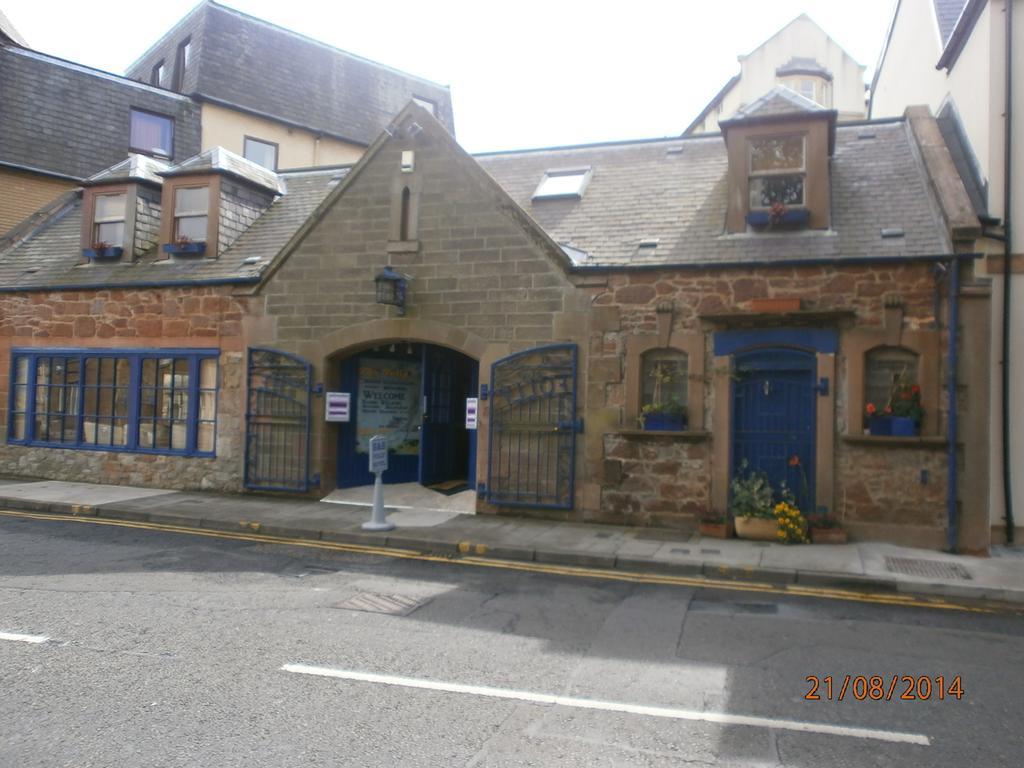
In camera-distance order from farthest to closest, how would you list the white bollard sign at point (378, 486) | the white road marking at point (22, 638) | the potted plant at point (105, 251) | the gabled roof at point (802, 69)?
the gabled roof at point (802, 69)
the potted plant at point (105, 251)
the white bollard sign at point (378, 486)
the white road marking at point (22, 638)

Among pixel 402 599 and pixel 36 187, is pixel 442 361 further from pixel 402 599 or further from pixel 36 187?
pixel 36 187

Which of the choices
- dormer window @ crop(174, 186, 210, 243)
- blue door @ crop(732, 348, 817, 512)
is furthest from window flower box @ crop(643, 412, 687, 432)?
dormer window @ crop(174, 186, 210, 243)

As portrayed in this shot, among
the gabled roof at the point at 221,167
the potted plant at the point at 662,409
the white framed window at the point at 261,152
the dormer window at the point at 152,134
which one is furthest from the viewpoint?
the white framed window at the point at 261,152

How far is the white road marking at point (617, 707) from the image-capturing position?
4660mm

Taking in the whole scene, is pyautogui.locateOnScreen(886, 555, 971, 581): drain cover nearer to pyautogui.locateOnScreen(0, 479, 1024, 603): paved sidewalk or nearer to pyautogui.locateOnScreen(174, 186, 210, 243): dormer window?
pyautogui.locateOnScreen(0, 479, 1024, 603): paved sidewalk

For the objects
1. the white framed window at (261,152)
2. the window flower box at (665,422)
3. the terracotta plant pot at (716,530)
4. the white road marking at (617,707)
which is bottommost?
the white road marking at (617,707)

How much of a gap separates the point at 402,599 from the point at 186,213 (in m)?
11.0

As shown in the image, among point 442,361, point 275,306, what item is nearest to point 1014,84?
point 442,361

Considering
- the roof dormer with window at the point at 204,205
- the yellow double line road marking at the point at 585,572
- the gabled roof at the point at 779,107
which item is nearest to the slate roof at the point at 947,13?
the gabled roof at the point at 779,107

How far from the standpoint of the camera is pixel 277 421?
13.7 m

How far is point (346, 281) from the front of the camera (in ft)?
44.2

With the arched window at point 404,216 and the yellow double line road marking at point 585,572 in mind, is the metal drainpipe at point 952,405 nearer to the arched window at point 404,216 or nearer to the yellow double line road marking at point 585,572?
the yellow double line road marking at point 585,572

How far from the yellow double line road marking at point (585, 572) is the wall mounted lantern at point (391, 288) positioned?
409 centimetres

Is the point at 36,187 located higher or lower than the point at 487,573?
higher
